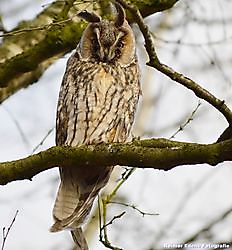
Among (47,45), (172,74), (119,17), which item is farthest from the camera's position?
(47,45)

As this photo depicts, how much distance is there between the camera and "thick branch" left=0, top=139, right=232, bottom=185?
229cm

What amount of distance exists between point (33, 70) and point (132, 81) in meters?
0.61

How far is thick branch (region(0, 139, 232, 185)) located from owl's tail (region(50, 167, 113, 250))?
731mm

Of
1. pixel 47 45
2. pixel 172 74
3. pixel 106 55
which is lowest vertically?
pixel 172 74

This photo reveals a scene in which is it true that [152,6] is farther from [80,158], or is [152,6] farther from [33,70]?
[80,158]

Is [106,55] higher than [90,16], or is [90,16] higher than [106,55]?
[90,16]

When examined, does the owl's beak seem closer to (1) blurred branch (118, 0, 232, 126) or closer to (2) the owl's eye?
(2) the owl's eye

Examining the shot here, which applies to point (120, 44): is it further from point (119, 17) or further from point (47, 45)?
point (47, 45)

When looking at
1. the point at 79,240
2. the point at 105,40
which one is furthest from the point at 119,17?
the point at 79,240

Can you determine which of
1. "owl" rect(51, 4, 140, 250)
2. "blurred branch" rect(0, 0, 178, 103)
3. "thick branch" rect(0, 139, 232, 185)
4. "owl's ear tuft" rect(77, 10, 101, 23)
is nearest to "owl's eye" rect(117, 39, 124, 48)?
"owl" rect(51, 4, 140, 250)

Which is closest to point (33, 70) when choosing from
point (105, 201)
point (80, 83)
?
point (80, 83)

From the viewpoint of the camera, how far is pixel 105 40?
11.5ft

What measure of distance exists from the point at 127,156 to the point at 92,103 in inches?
39.8

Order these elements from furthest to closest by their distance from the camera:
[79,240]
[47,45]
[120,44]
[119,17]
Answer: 1. [47,45]
2. [120,44]
3. [119,17]
4. [79,240]
